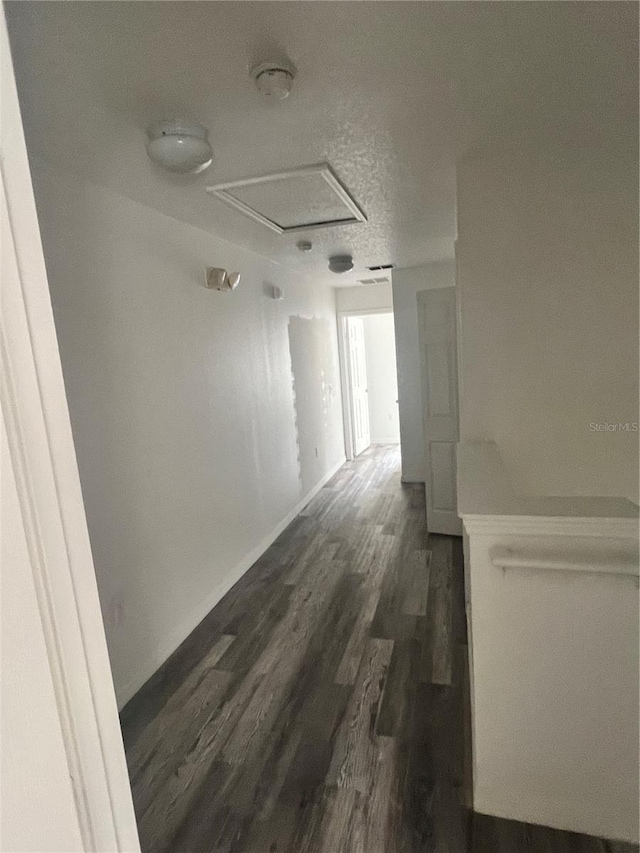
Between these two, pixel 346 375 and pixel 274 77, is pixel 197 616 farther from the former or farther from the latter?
pixel 346 375

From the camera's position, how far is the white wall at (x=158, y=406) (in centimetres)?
202

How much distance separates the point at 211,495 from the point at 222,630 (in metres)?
0.79

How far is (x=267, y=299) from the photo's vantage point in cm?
401

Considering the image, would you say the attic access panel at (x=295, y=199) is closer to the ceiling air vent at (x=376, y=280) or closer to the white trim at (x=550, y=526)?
the white trim at (x=550, y=526)

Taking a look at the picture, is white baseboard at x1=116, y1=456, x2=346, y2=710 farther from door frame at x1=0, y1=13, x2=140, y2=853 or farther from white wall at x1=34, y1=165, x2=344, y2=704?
door frame at x1=0, y1=13, x2=140, y2=853

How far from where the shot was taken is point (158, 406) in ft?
8.25

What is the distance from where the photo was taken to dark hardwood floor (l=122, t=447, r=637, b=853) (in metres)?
1.55

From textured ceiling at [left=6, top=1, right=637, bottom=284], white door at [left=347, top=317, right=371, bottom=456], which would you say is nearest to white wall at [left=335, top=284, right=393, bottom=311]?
white door at [left=347, top=317, right=371, bottom=456]

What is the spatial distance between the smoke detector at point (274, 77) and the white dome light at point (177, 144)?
340 mm

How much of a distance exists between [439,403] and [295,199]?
1.99 meters

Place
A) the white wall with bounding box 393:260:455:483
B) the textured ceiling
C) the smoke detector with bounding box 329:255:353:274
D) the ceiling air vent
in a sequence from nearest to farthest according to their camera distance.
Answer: the textured ceiling < the smoke detector with bounding box 329:255:353:274 < the white wall with bounding box 393:260:455:483 < the ceiling air vent

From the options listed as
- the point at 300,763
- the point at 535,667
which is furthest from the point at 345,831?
the point at 535,667

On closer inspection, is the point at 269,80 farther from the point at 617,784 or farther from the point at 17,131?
the point at 617,784

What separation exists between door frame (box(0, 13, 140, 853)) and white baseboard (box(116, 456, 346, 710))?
5.66 feet
